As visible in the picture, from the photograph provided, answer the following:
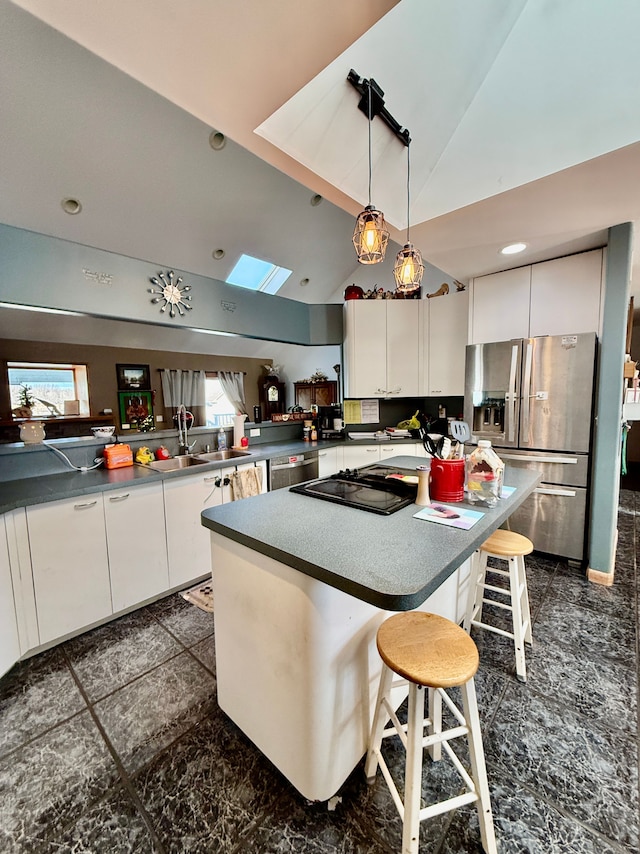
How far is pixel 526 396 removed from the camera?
111 inches

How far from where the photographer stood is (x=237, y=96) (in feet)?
4.04

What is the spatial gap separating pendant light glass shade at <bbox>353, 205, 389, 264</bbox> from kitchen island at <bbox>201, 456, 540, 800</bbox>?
1.14 m

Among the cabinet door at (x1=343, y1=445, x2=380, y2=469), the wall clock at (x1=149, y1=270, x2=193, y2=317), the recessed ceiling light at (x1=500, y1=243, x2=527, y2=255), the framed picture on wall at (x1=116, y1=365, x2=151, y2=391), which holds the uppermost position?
the recessed ceiling light at (x1=500, y1=243, x2=527, y2=255)

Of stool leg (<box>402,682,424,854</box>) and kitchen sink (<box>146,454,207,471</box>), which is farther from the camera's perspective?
kitchen sink (<box>146,454,207,471</box>)

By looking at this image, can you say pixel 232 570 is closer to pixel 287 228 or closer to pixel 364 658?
pixel 364 658

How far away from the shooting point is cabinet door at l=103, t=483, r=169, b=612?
2.13 meters

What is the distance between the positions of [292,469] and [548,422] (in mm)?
2233

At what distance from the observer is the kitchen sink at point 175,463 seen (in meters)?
2.79

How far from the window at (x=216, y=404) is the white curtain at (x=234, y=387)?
8 centimetres

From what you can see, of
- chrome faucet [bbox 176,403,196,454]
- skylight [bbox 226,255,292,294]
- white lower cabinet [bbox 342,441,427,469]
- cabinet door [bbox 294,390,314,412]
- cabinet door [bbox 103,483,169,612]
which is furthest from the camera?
cabinet door [bbox 294,390,314,412]

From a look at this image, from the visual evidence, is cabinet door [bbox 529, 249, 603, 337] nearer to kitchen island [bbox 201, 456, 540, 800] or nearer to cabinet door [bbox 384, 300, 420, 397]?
cabinet door [bbox 384, 300, 420, 397]

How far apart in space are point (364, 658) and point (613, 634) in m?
1.80

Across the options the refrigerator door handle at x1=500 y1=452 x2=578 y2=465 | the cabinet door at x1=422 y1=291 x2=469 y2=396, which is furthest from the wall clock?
the refrigerator door handle at x1=500 y1=452 x2=578 y2=465

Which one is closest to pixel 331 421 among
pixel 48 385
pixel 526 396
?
pixel 526 396
